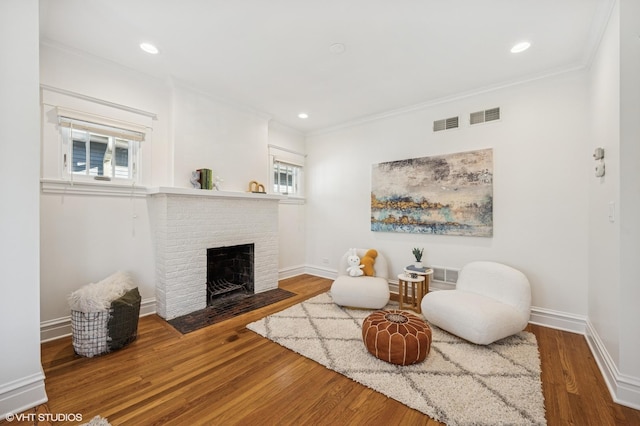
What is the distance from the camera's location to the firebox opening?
3.75m

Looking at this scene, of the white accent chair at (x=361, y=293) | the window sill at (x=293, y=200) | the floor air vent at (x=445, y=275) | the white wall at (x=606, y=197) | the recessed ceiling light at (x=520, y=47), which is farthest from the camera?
the window sill at (x=293, y=200)

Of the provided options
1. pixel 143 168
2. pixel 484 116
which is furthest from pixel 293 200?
pixel 484 116

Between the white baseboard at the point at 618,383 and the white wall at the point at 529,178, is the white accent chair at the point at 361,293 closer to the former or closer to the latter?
the white wall at the point at 529,178

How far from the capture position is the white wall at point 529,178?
276cm

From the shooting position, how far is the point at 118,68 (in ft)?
9.49

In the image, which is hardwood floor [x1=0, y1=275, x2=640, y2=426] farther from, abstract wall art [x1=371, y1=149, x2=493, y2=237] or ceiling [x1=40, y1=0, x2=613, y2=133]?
ceiling [x1=40, y1=0, x2=613, y2=133]

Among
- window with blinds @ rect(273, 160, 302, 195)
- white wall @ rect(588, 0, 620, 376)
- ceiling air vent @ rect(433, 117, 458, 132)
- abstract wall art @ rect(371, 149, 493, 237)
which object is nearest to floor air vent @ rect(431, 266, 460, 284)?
abstract wall art @ rect(371, 149, 493, 237)

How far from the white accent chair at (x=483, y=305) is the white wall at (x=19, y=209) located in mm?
3147

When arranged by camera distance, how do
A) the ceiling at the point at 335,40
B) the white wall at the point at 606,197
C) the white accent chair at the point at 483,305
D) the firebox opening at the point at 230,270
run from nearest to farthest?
1. the white wall at the point at 606,197
2. the ceiling at the point at 335,40
3. the white accent chair at the point at 483,305
4. the firebox opening at the point at 230,270

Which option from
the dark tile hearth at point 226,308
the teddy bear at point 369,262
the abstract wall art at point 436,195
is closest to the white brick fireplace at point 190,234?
the dark tile hearth at point 226,308

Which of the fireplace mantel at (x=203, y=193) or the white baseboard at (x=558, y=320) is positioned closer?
the white baseboard at (x=558, y=320)

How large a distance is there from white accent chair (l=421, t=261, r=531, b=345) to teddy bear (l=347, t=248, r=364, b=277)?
3.32 ft

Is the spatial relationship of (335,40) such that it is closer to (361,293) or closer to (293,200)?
(361,293)

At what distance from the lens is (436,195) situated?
3584 millimetres
